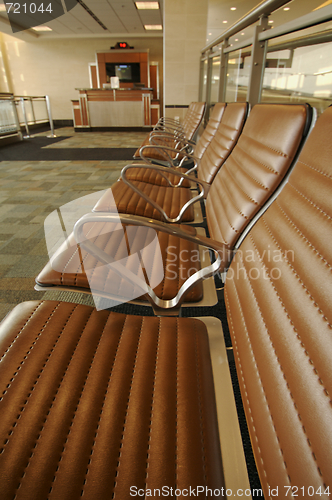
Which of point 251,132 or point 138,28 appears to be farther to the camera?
point 138,28

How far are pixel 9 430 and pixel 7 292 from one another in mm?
1137

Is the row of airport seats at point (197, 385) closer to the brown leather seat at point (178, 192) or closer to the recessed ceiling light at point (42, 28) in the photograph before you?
the brown leather seat at point (178, 192)

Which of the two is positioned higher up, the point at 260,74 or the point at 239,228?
the point at 260,74

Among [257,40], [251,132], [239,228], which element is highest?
Result: [257,40]

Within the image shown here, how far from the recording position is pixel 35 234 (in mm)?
2107

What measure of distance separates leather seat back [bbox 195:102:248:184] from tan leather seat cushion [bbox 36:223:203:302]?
516 millimetres

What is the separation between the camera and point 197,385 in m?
0.57

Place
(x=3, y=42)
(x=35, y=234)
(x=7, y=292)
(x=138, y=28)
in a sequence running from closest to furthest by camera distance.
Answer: (x=7, y=292), (x=35, y=234), (x=138, y=28), (x=3, y=42)

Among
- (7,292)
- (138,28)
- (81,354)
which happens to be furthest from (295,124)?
(138,28)

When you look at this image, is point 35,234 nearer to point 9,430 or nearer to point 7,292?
point 7,292

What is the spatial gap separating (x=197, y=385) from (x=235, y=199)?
55cm

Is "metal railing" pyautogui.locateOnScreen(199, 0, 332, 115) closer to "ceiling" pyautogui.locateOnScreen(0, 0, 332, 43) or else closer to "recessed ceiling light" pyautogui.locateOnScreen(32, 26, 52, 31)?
"ceiling" pyautogui.locateOnScreen(0, 0, 332, 43)

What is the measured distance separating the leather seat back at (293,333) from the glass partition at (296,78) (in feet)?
3.89

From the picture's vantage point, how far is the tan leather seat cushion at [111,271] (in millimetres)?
848
